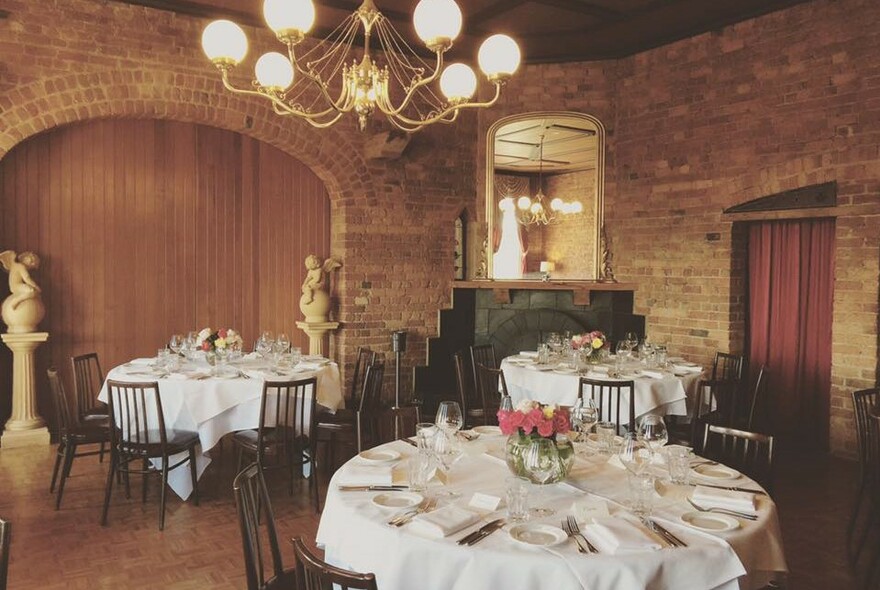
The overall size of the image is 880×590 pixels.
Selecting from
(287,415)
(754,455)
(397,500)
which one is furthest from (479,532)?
(287,415)

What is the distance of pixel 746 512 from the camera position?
96.3 inches

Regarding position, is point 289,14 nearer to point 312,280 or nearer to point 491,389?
point 491,389

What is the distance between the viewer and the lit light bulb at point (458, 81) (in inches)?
177

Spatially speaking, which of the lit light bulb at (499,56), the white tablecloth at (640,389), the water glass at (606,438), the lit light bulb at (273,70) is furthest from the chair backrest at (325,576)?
the white tablecloth at (640,389)

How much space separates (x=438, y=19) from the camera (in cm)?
371

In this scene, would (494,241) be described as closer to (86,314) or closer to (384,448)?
(86,314)

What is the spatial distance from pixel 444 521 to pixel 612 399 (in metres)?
2.98

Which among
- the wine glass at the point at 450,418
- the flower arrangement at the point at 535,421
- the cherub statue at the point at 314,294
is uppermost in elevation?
the cherub statue at the point at 314,294

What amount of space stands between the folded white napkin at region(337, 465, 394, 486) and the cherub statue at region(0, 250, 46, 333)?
4.65m

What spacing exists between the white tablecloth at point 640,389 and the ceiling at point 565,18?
A: 11.8 ft

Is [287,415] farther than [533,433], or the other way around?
[287,415]

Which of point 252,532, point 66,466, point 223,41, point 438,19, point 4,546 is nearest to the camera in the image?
point 4,546

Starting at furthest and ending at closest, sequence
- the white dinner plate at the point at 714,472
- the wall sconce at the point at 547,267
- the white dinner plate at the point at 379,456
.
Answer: the wall sconce at the point at 547,267, the white dinner plate at the point at 379,456, the white dinner plate at the point at 714,472

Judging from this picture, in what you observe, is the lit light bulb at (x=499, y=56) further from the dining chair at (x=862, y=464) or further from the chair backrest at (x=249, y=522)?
the dining chair at (x=862, y=464)
